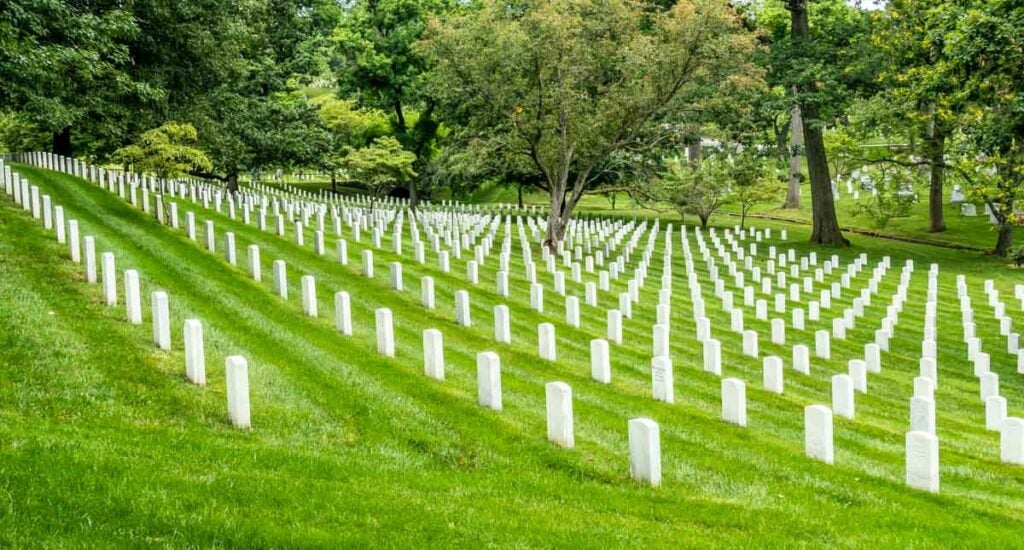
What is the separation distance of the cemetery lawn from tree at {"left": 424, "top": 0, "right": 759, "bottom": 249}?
13.9 m

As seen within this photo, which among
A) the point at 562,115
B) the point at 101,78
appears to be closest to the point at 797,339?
the point at 562,115

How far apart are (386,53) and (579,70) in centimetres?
2483

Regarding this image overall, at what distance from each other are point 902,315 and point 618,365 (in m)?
12.4

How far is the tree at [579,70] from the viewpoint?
88.0 ft

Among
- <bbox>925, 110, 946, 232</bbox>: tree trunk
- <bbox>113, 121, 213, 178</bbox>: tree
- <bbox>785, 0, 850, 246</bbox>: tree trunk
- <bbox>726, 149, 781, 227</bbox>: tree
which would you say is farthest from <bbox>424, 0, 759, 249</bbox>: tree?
<bbox>726, 149, 781, 227</bbox>: tree

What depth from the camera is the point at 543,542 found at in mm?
5637

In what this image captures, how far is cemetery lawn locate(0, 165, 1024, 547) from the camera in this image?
5.68 metres

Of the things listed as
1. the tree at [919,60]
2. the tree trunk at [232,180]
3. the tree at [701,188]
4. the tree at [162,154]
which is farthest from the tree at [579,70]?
the tree trunk at [232,180]

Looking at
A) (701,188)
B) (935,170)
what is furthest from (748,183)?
(935,170)

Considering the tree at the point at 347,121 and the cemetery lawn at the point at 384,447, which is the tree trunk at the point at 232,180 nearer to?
the tree at the point at 347,121

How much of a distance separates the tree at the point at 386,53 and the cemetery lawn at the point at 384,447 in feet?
117

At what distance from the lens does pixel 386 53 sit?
50094 millimetres

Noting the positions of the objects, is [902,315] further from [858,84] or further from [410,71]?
[410,71]

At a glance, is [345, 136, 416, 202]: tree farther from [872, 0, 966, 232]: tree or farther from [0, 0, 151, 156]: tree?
[872, 0, 966, 232]: tree
